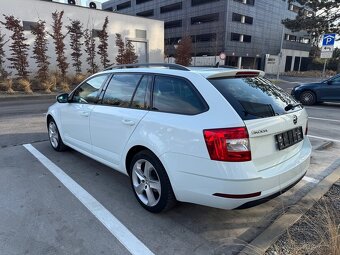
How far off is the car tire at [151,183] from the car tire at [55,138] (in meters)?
2.44

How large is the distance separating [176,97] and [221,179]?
3.37 feet

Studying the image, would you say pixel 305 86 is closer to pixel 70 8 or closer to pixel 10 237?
pixel 10 237

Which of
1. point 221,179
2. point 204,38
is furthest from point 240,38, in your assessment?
point 221,179

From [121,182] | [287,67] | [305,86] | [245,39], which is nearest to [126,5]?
[245,39]

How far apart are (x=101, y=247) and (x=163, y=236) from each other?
621mm

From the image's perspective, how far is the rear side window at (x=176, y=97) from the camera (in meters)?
2.96

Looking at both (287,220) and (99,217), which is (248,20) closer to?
(287,220)

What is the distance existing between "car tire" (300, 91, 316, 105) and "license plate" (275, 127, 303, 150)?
10.7 metres

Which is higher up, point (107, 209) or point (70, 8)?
point (70, 8)

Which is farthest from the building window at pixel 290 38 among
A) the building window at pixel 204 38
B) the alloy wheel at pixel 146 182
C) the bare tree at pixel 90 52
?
the alloy wheel at pixel 146 182

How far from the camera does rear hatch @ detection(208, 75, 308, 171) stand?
2781mm

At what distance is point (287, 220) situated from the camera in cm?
319

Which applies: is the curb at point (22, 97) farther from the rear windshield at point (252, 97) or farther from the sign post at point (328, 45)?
the sign post at point (328, 45)

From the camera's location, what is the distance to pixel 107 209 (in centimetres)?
352
